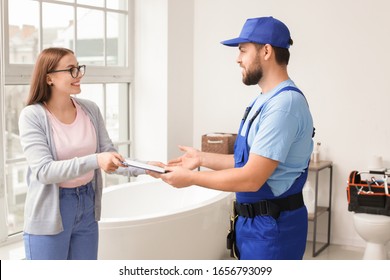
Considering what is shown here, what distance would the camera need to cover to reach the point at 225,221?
4.29m

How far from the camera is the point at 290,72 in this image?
4961 millimetres

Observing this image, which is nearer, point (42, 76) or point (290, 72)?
point (42, 76)

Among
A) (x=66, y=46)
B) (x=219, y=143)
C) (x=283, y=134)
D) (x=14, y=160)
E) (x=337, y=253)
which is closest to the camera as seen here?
(x=283, y=134)

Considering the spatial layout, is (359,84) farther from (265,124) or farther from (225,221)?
(265,124)

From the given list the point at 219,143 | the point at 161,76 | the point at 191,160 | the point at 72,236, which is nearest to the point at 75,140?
the point at 72,236

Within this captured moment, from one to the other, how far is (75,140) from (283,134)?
0.94m

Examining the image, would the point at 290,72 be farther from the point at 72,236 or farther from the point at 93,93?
the point at 72,236

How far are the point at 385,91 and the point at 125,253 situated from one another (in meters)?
2.58

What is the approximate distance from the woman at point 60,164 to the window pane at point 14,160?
157cm

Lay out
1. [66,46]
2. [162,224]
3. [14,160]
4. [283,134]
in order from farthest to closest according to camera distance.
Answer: [66,46] → [14,160] → [162,224] → [283,134]
